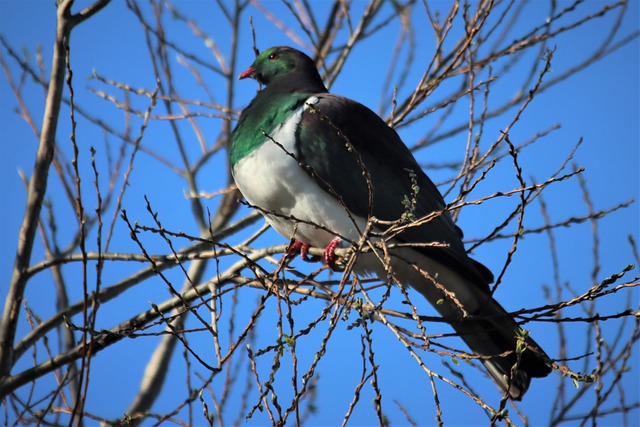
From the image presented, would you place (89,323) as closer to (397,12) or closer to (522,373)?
(522,373)

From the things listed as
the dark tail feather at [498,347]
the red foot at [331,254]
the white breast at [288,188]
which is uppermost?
the white breast at [288,188]

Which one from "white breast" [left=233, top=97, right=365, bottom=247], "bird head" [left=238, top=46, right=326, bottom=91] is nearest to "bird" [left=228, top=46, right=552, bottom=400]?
"white breast" [left=233, top=97, right=365, bottom=247]

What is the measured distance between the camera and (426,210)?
3402 millimetres

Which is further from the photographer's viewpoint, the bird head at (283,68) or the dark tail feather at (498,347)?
the bird head at (283,68)

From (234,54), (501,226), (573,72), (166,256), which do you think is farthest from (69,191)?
(573,72)

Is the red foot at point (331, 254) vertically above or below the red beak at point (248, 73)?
below

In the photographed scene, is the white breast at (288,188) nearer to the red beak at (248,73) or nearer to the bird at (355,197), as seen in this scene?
the bird at (355,197)

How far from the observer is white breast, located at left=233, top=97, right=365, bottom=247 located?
124 inches

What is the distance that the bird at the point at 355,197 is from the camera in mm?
3154

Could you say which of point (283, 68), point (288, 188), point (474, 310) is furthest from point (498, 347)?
point (283, 68)

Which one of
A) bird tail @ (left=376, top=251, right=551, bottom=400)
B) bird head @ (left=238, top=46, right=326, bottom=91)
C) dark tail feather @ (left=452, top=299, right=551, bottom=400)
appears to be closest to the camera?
dark tail feather @ (left=452, top=299, right=551, bottom=400)

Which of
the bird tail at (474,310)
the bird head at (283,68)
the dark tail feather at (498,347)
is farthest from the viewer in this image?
the bird head at (283,68)

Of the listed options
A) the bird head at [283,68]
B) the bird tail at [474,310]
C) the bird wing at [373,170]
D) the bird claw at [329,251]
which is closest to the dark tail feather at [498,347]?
the bird tail at [474,310]

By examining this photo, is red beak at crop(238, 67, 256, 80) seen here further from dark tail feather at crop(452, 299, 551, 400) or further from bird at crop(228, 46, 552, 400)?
dark tail feather at crop(452, 299, 551, 400)
